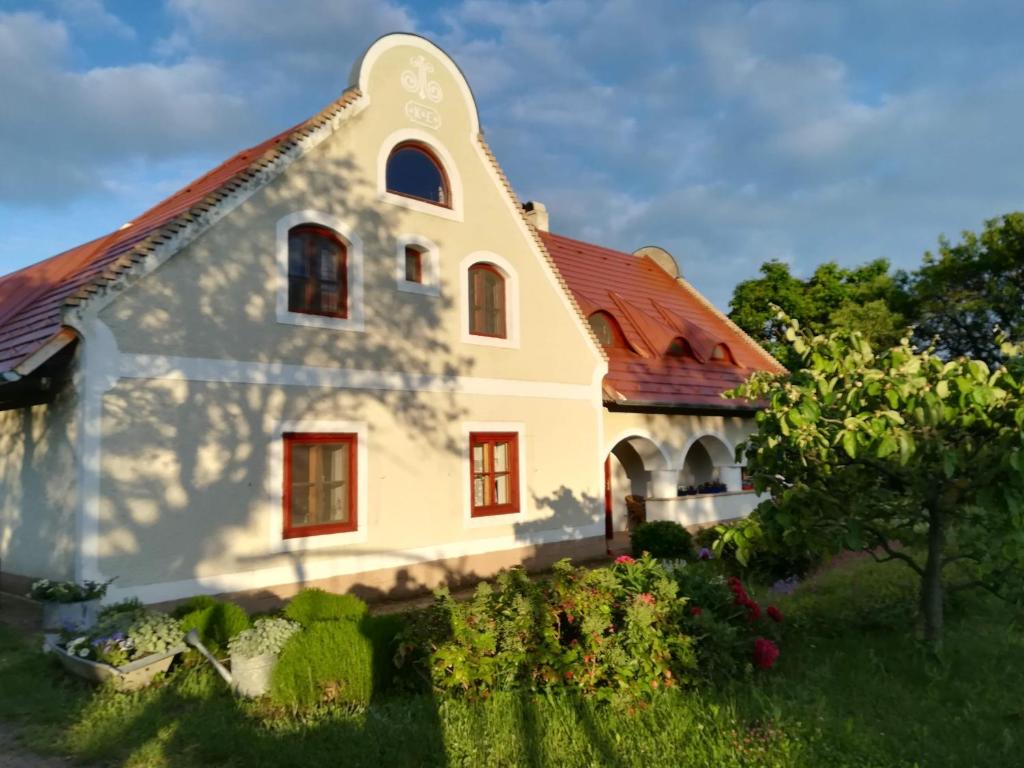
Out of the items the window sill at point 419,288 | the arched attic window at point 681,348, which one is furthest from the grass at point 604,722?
the arched attic window at point 681,348

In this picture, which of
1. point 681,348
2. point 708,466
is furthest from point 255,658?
point 708,466

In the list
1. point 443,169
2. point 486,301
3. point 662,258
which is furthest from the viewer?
point 662,258

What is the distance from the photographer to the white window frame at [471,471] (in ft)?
37.0

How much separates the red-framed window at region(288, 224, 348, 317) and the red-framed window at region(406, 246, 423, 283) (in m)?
1.21

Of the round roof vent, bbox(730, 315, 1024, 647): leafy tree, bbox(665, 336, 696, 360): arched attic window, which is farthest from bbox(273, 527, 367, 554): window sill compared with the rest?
the round roof vent

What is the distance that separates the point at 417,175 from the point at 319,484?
Answer: 5.11 meters

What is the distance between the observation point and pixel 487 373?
1183 centimetres

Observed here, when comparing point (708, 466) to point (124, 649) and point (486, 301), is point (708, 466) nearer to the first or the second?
point (486, 301)

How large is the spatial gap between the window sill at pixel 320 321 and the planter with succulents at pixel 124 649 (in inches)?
161

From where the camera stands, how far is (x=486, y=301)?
12.1 metres

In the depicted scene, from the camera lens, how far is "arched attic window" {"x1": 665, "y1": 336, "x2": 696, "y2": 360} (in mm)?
16922

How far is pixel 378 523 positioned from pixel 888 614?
252 inches

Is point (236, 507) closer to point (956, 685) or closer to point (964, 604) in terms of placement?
point (956, 685)

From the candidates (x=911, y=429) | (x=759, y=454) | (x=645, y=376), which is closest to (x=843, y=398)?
(x=911, y=429)
